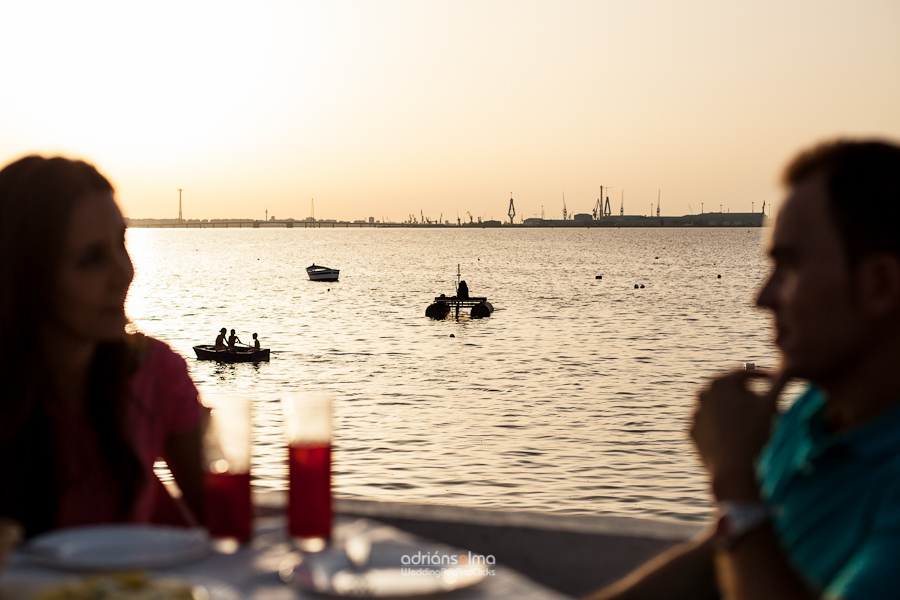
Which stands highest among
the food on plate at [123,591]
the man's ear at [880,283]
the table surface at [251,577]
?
the man's ear at [880,283]

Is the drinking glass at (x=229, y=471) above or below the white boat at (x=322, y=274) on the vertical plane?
above

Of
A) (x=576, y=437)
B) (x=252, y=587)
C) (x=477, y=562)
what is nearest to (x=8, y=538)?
(x=252, y=587)

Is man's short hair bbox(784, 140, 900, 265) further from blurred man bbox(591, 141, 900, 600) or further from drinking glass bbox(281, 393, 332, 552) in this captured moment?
drinking glass bbox(281, 393, 332, 552)

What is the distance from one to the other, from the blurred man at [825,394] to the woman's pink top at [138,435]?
1472mm

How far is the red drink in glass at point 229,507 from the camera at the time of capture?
1.83 metres

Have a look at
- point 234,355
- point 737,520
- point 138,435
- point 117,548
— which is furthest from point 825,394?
point 234,355

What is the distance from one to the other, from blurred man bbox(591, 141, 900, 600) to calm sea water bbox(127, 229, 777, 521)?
710 millimetres

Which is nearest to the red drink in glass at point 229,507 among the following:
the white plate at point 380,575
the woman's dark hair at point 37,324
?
the white plate at point 380,575

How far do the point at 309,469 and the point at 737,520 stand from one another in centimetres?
81

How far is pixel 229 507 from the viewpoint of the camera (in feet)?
6.04

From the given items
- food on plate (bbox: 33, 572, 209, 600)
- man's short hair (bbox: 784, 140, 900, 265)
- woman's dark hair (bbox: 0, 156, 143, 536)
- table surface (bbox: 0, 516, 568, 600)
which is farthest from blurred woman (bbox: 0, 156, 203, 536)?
man's short hair (bbox: 784, 140, 900, 265)

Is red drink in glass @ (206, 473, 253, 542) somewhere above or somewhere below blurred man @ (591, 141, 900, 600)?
below

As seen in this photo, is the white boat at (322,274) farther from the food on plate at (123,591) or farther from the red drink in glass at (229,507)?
the food on plate at (123,591)

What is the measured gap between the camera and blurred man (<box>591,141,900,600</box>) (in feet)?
4.99
